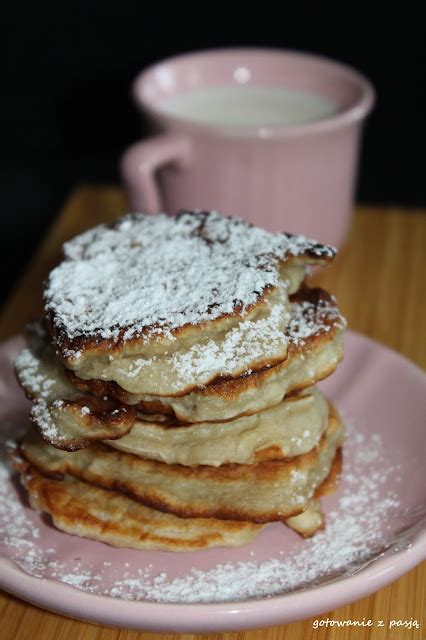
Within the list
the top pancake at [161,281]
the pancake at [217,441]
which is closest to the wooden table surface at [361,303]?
the pancake at [217,441]

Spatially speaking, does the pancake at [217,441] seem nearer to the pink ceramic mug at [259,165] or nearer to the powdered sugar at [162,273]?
the powdered sugar at [162,273]

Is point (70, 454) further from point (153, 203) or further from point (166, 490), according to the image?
point (153, 203)

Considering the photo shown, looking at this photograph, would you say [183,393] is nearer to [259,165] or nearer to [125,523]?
[125,523]

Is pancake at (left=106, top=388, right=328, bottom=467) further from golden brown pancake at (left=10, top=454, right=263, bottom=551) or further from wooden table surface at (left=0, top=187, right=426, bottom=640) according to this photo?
wooden table surface at (left=0, top=187, right=426, bottom=640)

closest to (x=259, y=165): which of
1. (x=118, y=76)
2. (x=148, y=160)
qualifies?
→ (x=148, y=160)

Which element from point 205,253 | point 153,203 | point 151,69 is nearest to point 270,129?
point 153,203
